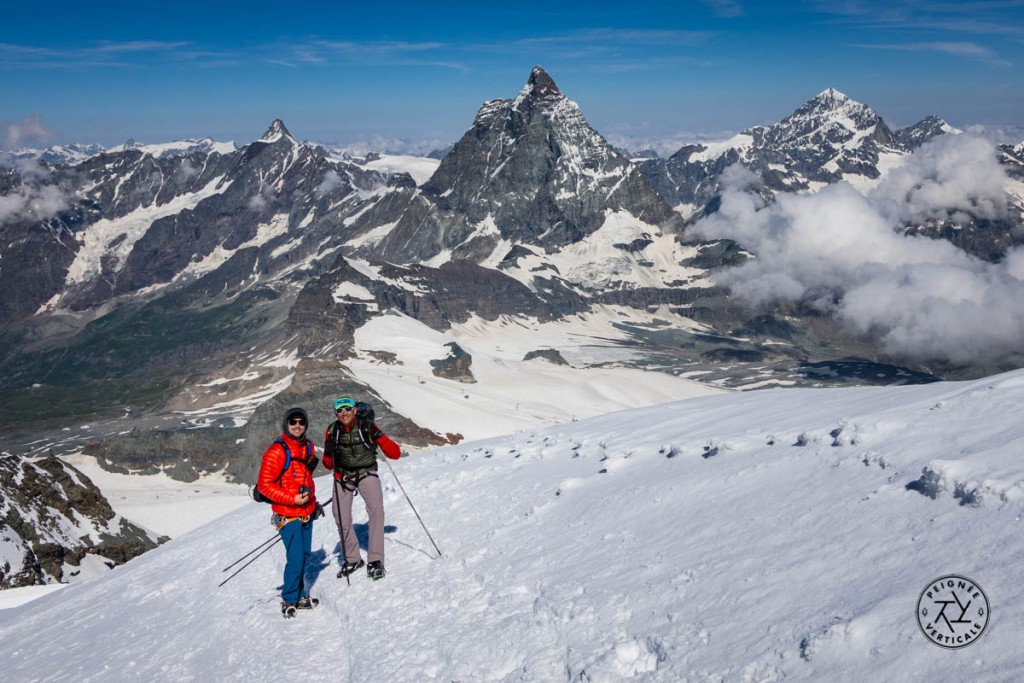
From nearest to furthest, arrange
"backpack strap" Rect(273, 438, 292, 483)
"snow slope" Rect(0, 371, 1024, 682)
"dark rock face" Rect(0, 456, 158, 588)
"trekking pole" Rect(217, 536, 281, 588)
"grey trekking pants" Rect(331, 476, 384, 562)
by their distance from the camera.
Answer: "snow slope" Rect(0, 371, 1024, 682), "backpack strap" Rect(273, 438, 292, 483), "grey trekking pants" Rect(331, 476, 384, 562), "trekking pole" Rect(217, 536, 281, 588), "dark rock face" Rect(0, 456, 158, 588)

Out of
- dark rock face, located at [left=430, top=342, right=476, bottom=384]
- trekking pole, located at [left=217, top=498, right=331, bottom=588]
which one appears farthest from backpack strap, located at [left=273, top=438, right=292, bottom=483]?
dark rock face, located at [left=430, top=342, right=476, bottom=384]

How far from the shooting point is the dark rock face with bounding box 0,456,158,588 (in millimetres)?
32406

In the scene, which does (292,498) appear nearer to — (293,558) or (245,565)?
(293,558)

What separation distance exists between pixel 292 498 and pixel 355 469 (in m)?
1.52

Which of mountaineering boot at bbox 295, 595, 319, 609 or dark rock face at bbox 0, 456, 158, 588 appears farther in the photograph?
dark rock face at bbox 0, 456, 158, 588

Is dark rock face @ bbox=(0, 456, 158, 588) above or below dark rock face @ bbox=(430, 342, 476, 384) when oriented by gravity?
above

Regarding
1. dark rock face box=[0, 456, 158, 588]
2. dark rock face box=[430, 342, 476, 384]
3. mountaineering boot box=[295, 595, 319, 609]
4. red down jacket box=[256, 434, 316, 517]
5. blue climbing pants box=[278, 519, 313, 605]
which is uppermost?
red down jacket box=[256, 434, 316, 517]

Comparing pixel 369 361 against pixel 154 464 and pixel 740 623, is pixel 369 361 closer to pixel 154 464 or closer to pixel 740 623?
pixel 154 464

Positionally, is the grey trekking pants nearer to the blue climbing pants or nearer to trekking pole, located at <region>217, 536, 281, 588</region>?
the blue climbing pants

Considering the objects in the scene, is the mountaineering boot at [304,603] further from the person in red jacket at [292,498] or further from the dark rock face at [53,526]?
the dark rock face at [53,526]

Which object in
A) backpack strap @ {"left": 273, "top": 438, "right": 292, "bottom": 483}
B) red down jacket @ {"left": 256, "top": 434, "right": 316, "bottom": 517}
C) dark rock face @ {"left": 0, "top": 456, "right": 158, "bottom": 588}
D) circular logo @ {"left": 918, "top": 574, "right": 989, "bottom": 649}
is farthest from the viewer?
dark rock face @ {"left": 0, "top": 456, "right": 158, "bottom": 588}

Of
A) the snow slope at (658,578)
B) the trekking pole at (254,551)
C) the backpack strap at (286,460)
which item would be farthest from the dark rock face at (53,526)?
the backpack strap at (286,460)

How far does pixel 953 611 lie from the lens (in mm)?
8242

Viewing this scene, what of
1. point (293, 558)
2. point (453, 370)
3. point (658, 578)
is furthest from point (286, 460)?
point (453, 370)
